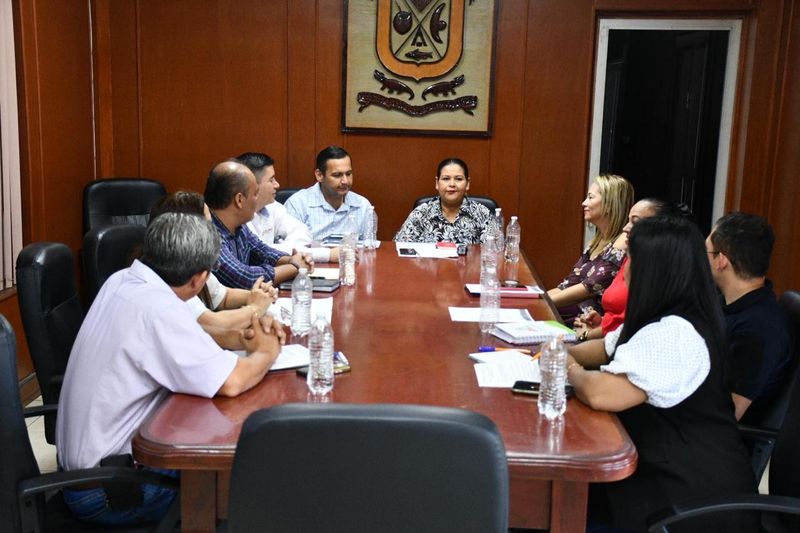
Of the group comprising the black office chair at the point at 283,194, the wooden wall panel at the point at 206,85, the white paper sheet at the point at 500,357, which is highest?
the wooden wall panel at the point at 206,85

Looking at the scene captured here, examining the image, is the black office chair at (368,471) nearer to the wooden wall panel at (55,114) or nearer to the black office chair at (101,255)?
the black office chair at (101,255)

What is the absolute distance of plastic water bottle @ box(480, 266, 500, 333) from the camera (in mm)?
2736

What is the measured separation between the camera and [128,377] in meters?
1.93

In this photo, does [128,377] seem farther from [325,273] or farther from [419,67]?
[419,67]

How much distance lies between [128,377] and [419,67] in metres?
3.98

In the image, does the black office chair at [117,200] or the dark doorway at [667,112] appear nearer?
the black office chair at [117,200]

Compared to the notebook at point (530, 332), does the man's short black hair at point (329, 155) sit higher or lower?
higher

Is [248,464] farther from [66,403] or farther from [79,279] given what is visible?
[79,279]

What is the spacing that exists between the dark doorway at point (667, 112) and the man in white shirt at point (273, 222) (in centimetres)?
237

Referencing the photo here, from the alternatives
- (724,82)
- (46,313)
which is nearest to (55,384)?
(46,313)

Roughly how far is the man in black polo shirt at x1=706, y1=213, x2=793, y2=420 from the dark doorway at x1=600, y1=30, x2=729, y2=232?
334cm

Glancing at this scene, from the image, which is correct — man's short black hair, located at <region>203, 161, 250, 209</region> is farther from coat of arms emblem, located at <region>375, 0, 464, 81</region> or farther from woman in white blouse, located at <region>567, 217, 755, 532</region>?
coat of arms emblem, located at <region>375, 0, 464, 81</region>

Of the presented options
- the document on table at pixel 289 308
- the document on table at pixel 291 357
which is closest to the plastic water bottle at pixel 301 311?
the document on table at pixel 289 308

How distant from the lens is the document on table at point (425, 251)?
4352mm
